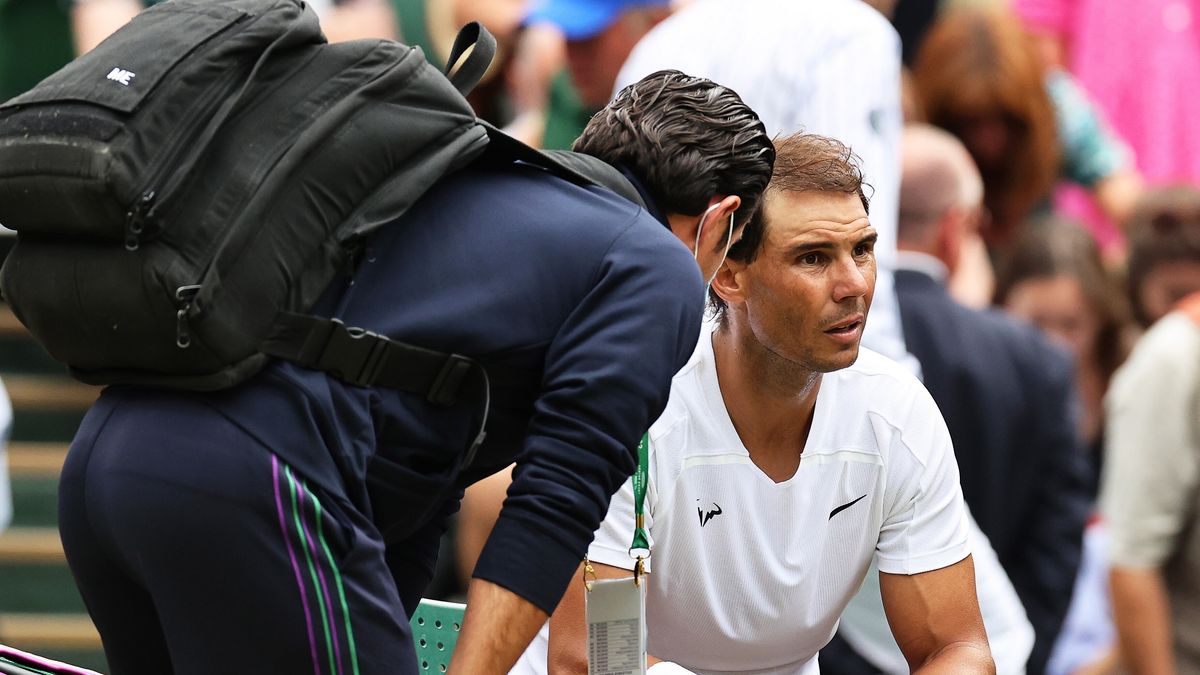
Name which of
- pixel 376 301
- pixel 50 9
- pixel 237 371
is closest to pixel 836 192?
pixel 376 301

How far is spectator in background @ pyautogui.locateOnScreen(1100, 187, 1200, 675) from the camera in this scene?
15.3 ft

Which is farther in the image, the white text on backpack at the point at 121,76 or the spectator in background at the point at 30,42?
the spectator in background at the point at 30,42

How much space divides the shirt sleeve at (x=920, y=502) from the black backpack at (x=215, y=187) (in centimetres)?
101

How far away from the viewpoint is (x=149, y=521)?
2.30 meters

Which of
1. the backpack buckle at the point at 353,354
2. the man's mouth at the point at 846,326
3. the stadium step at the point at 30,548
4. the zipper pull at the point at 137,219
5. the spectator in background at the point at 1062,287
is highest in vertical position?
the zipper pull at the point at 137,219

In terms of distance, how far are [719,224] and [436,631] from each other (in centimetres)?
78

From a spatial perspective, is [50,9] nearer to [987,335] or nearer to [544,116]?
[544,116]

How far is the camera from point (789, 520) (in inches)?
125

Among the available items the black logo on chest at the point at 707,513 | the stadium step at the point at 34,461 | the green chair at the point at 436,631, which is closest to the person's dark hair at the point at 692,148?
the black logo on chest at the point at 707,513

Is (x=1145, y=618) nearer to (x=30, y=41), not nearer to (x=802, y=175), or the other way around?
(x=802, y=175)

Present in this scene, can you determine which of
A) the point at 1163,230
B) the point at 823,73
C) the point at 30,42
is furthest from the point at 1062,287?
the point at 30,42

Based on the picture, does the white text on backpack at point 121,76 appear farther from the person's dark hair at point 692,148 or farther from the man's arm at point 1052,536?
the man's arm at point 1052,536

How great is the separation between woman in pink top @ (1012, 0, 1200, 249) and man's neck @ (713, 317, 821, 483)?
11.2 ft

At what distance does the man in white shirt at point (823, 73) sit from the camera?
13.3ft
